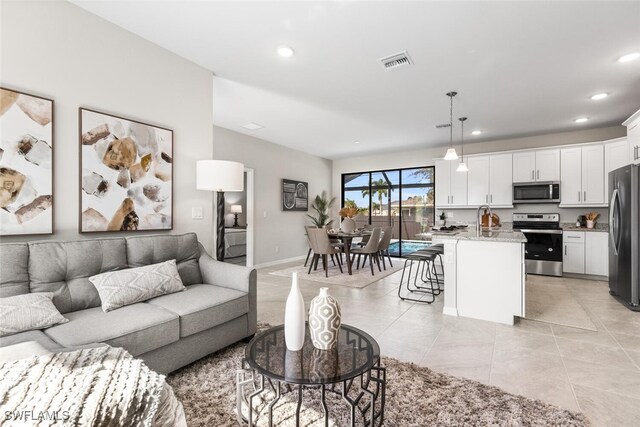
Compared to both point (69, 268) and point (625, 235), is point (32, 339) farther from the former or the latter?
point (625, 235)

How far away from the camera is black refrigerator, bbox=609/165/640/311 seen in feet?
11.0

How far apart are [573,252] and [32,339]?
671 cm

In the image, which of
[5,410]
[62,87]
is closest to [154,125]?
[62,87]

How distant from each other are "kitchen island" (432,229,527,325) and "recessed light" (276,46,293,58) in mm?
2467

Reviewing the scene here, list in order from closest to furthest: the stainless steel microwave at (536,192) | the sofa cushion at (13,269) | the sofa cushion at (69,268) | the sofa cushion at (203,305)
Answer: the sofa cushion at (13,269) → the sofa cushion at (69,268) → the sofa cushion at (203,305) → the stainless steel microwave at (536,192)

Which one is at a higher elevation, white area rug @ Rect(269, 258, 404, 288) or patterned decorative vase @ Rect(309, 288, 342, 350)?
patterned decorative vase @ Rect(309, 288, 342, 350)

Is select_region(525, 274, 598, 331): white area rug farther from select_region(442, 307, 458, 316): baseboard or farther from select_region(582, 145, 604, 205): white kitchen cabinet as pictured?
select_region(582, 145, 604, 205): white kitchen cabinet

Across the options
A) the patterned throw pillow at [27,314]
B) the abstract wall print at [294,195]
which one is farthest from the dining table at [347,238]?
the patterned throw pillow at [27,314]

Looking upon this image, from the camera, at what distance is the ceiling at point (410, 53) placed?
224 cm

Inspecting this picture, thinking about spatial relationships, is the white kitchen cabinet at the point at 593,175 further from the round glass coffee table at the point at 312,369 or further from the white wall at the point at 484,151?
the round glass coffee table at the point at 312,369

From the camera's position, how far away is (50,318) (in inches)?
63.7

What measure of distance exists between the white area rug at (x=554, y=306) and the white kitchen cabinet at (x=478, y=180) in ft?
5.97

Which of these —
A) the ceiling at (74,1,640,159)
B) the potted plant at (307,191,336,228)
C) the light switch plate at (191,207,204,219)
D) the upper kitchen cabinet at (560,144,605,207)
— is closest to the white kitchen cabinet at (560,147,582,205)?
the upper kitchen cabinet at (560,144,605,207)

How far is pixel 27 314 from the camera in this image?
61.7 inches
